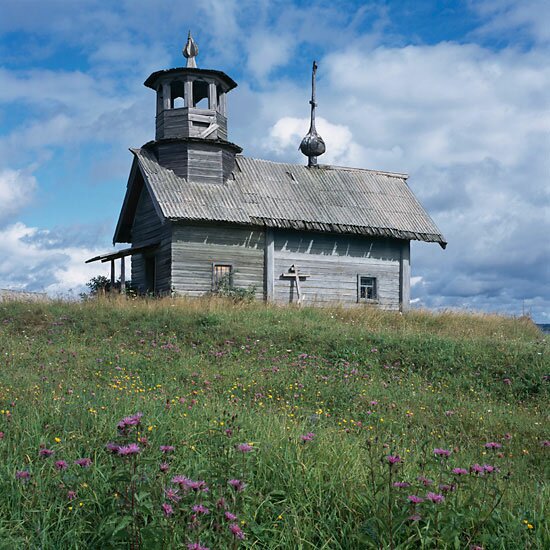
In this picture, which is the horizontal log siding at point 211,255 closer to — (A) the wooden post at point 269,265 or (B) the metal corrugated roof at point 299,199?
(A) the wooden post at point 269,265

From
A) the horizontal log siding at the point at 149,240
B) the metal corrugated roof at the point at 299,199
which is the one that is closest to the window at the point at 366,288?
the metal corrugated roof at the point at 299,199

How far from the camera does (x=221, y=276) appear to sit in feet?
75.2

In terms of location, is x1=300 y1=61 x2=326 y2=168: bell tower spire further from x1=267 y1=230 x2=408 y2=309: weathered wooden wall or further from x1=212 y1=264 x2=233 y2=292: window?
x1=212 y1=264 x2=233 y2=292: window

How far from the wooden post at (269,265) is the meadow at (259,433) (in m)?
5.30

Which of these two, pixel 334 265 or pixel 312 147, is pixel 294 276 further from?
pixel 312 147

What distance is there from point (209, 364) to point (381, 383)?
313 centimetres

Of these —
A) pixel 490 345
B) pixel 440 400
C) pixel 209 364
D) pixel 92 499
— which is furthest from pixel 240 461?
pixel 490 345

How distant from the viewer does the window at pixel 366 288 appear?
25558 millimetres

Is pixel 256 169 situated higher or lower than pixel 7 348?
higher

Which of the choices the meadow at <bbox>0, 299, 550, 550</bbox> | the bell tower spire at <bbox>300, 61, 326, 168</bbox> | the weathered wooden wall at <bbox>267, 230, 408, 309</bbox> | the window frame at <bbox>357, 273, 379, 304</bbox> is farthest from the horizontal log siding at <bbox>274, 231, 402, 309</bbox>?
the meadow at <bbox>0, 299, 550, 550</bbox>

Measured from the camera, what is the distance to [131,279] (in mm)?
26688

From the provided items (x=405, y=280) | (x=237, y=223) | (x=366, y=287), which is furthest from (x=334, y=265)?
(x=237, y=223)

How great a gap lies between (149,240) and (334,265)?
7022 millimetres

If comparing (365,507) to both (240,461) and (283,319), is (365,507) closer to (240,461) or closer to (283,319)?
(240,461)
